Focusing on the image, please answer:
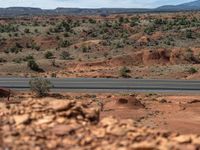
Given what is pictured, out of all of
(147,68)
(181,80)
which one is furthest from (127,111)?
(147,68)

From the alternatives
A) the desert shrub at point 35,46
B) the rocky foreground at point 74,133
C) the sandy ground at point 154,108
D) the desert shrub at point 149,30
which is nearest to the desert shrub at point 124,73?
the sandy ground at point 154,108

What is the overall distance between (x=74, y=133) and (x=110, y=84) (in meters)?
36.9

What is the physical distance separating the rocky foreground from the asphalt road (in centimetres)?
3188

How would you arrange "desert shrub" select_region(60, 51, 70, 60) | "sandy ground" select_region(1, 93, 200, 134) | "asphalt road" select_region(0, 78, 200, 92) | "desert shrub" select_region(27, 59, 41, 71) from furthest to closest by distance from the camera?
"desert shrub" select_region(60, 51, 70, 60) < "desert shrub" select_region(27, 59, 41, 71) < "asphalt road" select_region(0, 78, 200, 92) < "sandy ground" select_region(1, 93, 200, 134)

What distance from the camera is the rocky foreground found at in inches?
555

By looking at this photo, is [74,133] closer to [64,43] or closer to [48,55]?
[48,55]

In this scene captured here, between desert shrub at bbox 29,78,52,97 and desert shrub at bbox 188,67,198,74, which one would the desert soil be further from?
desert shrub at bbox 188,67,198,74

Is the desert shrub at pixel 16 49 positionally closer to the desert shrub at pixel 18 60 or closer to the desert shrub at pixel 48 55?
the desert shrub at pixel 48 55

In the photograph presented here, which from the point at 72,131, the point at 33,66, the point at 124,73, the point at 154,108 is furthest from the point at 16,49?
the point at 72,131

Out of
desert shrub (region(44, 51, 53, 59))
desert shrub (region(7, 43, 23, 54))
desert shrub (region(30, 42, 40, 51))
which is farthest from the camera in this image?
desert shrub (region(30, 42, 40, 51))

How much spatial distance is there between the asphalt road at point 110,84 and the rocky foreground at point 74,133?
105 feet

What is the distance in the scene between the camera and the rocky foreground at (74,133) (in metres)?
14.1

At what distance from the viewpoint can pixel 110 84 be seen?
5169 centimetres

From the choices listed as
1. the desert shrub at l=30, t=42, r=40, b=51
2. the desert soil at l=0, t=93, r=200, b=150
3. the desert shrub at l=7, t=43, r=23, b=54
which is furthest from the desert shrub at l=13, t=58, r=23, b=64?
the desert soil at l=0, t=93, r=200, b=150
